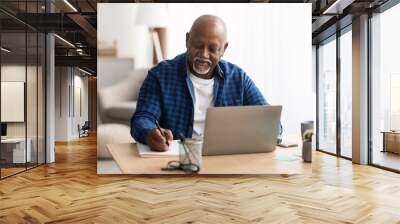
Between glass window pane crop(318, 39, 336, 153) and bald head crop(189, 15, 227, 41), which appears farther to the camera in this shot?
glass window pane crop(318, 39, 336, 153)

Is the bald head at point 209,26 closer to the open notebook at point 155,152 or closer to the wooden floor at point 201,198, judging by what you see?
the open notebook at point 155,152

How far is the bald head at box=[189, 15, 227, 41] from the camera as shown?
3782mm

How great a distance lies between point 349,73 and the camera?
7.99 meters

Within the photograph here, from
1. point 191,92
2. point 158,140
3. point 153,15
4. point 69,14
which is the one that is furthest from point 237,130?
point 69,14

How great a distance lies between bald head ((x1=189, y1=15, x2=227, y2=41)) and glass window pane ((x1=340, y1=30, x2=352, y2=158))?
467cm

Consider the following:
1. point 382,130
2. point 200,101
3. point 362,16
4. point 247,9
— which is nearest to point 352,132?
point 382,130

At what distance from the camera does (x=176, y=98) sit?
12.1 ft

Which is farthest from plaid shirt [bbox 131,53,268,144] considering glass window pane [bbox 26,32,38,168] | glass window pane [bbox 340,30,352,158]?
glass window pane [bbox 340,30,352,158]

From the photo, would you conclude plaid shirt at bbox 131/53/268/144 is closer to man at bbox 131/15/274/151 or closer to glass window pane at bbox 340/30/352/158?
man at bbox 131/15/274/151

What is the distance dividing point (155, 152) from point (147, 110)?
0.55 m

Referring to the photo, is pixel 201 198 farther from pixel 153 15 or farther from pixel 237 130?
pixel 153 15

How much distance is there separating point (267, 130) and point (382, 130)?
4.34m

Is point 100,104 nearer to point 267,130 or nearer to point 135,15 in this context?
point 135,15

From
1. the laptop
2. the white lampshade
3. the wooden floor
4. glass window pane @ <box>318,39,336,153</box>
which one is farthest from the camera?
glass window pane @ <box>318,39,336,153</box>
